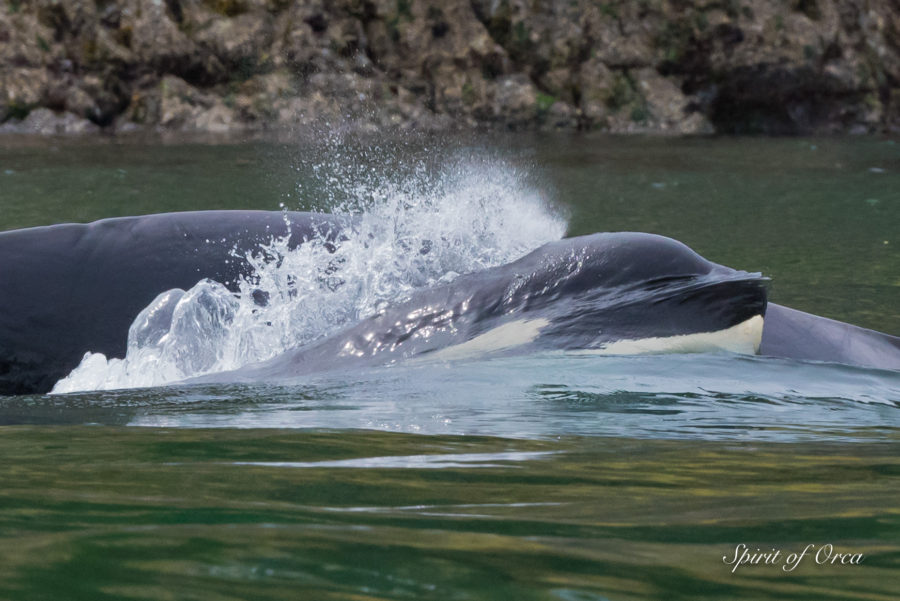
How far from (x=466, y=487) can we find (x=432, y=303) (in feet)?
5.89

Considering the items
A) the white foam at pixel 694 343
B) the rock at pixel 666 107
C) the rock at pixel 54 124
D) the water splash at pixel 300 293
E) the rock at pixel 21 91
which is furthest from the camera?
the rock at pixel 666 107

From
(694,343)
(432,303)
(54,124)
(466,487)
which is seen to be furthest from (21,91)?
(466,487)

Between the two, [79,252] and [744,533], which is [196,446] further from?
[79,252]

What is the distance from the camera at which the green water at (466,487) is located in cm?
117

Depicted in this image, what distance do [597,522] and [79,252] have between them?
2770 mm

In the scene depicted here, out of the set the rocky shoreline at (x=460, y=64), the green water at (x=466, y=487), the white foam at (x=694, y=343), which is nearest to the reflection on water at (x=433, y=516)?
the green water at (x=466, y=487)

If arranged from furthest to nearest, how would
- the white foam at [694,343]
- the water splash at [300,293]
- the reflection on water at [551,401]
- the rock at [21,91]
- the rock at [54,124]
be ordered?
the rock at [21,91] → the rock at [54,124] → the water splash at [300,293] → the white foam at [694,343] → the reflection on water at [551,401]

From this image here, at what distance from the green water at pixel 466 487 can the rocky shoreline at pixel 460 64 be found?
16745 mm

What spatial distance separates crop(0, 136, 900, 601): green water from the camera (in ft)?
3.84

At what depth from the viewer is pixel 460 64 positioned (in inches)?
810

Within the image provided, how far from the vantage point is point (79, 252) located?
384 centimetres

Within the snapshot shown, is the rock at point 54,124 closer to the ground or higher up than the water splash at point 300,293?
closer to the ground

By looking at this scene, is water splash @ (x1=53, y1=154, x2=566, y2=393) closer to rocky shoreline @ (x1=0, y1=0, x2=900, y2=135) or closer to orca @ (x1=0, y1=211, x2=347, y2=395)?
orca @ (x1=0, y1=211, x2=347, y2=395)

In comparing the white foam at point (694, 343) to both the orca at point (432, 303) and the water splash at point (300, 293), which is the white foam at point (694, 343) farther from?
the water splash at point (300, 293)
